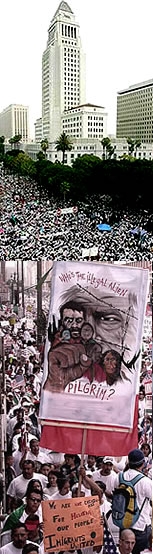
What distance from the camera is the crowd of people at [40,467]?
3326mm

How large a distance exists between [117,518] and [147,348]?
106 cm

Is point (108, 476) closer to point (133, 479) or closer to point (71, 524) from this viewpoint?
point (133, 479)

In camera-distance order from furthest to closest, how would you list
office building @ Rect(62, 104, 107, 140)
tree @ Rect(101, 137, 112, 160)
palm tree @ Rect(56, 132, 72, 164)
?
1. office building @ Rect(62, 104, 107, 140)
2. tree @ Rect(101, 137, 112, 160)
3. palm tree @ Rect(56, 132, 72, 164)

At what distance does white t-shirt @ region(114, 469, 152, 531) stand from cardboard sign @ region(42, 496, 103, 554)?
0.73 ft

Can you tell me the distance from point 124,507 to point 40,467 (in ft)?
1.88

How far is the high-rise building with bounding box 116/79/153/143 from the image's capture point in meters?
24.7

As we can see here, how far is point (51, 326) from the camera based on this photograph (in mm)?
3303

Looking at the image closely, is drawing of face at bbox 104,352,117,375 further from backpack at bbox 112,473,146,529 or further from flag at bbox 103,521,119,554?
flag at bbox 103,521,119,554

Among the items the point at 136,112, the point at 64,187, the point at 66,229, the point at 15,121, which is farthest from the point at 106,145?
the point at 66,229

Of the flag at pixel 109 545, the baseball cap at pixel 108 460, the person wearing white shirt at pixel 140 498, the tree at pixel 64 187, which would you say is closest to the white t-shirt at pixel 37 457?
the baseball cap at pixel 108 460

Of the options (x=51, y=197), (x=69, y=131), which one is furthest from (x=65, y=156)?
(x=51, y=197)

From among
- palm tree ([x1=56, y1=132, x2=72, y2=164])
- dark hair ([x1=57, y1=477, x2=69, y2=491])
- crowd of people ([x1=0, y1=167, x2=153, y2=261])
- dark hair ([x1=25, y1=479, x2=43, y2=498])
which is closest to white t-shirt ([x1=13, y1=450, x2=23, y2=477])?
dark hair ([x1=25, y1=479, x2=43, y2=498])

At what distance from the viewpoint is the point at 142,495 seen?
3342mm

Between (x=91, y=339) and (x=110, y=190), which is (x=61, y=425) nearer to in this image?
(x=91, y=339)
